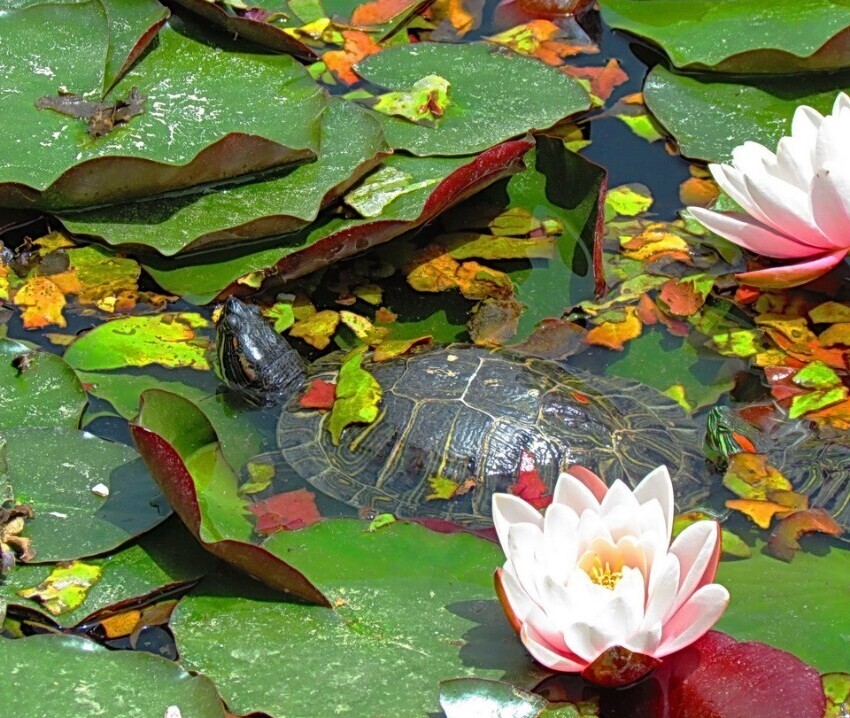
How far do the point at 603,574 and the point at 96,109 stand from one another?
96.1 inches

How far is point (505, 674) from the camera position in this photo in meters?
2.46

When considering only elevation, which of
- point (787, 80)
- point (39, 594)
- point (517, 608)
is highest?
point (787, 80)

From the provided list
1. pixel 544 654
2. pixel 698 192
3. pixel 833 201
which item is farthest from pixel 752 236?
pixel 544 654

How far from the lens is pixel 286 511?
3.16 m

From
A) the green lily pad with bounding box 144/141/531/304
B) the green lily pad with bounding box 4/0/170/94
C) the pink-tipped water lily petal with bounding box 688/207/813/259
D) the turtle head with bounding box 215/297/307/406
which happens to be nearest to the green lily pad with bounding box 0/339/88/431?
the turtle head with bounding box 215/297/307/406

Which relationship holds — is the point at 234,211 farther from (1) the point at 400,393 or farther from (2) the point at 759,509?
(2) the point at 759,509

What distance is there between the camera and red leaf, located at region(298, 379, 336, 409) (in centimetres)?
352

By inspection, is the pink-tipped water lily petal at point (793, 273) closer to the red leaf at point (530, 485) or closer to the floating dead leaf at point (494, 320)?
the floating dead leaf at point (494, 320)

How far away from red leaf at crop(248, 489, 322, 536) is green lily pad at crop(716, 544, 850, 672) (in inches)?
42.6

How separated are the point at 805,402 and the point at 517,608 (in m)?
1.46

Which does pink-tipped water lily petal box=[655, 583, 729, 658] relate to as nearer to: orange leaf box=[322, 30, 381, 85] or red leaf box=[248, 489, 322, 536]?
red leaf box=[248, 489, 322, 536]

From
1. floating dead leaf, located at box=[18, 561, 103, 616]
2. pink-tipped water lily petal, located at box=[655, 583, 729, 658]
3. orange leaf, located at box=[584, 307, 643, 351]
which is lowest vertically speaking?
floating dead leaf, located at box=[18, 561, 103, 616]

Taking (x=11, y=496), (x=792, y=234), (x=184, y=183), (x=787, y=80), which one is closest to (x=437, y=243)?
(x=184, y=183)

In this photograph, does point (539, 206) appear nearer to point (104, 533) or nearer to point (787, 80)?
point (787, 80)
